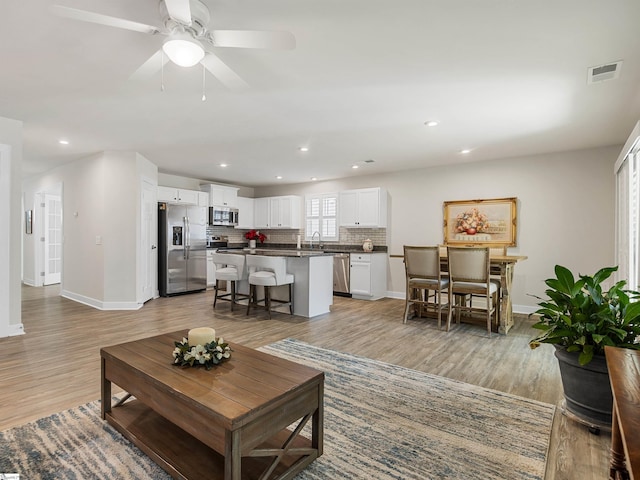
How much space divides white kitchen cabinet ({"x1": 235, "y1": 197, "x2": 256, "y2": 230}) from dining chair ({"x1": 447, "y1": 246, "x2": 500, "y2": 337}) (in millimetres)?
5410

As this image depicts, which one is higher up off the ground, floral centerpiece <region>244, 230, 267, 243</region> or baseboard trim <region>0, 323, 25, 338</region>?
floral centerpiece <region>244, 230, 267, 243</region>

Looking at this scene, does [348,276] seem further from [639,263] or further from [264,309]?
[639,263]

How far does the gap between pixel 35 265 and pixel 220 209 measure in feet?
13.8

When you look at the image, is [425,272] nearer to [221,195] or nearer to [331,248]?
[331,248]

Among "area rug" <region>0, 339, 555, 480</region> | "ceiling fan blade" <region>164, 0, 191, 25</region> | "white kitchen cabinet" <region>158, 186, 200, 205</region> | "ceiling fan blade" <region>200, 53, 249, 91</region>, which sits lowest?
"area rug" <region>0, 339, 555, 480</region>

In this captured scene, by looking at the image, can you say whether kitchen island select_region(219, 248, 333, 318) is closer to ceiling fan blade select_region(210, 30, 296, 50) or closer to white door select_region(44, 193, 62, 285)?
ceiling fan blade select_region(210, 30, 296, 50)

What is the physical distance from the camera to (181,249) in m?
6.51

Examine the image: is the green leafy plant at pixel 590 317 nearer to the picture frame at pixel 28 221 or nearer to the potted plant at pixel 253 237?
the potted plant at pixel 253 237

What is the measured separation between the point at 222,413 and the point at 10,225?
13.6 feet

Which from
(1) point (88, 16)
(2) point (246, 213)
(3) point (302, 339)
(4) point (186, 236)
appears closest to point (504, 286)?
(3) point (302, 339)

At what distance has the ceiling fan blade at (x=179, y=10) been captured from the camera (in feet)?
5.35

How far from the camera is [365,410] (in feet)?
7.40

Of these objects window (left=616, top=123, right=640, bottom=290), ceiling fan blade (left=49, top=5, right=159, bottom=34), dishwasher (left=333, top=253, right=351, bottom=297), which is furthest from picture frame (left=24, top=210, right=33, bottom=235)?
window (left=616, top=123, right=640, bottom=290)

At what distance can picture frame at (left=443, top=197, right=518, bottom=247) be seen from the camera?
541 cm
